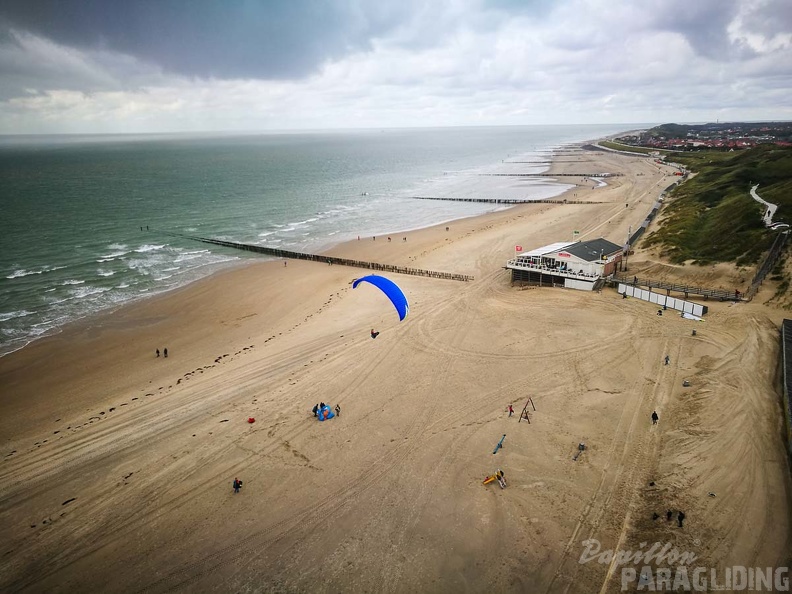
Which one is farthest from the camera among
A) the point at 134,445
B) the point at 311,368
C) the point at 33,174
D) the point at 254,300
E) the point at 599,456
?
the point at 33,174

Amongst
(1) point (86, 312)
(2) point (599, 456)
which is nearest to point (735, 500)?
(2) point (599, 456)

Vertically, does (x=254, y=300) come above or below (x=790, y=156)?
below

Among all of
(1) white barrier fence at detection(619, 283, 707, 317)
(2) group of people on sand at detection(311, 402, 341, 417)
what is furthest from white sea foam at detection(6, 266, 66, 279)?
(1) white barrier fence at detection(619, 283, 707, 317)

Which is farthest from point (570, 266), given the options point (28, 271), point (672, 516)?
point (28, 271)

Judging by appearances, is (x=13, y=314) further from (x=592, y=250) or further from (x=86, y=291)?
(x=592, y=250)

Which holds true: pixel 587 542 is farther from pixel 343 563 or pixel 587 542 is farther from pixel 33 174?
pixel 33 174

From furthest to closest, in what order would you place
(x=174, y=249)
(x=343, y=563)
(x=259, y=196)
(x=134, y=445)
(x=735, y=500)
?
(x=259, y=196), (x=174, y=249), (x=134, y=445), (x=735, y=500), (x=343, y=563)

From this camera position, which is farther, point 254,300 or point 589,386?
point 254,300
